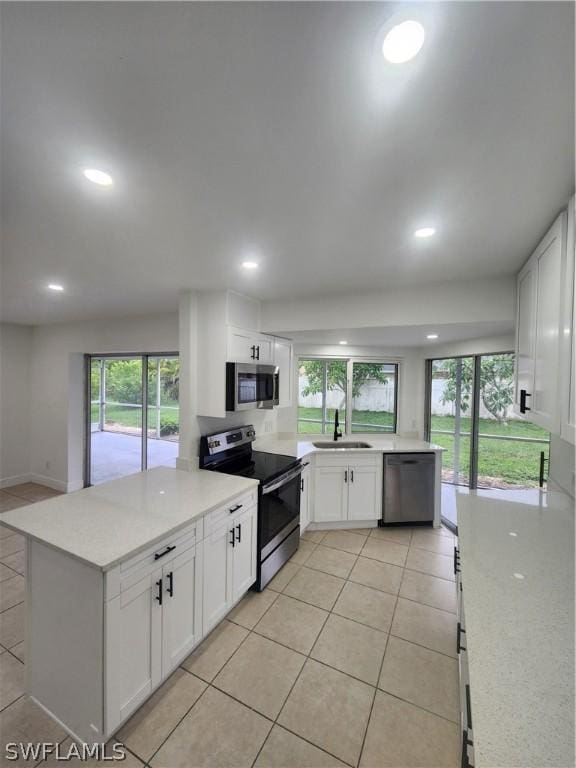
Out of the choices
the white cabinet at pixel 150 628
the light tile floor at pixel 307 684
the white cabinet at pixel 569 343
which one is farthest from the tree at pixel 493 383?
the white cabinet at pixel 150 628

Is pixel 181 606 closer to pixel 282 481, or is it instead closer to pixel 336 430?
pixel 282 481

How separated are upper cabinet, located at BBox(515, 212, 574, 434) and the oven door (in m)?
1.84

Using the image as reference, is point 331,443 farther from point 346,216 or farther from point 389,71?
point 389,71

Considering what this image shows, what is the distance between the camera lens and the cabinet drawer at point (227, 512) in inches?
77.2

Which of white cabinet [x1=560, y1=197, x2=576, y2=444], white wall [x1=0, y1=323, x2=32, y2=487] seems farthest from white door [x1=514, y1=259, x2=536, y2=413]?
white wall [x1=0, y1=323, x2=32, y2=487]

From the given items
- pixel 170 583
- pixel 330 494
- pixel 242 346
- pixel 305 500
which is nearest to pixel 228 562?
pixel 170 583

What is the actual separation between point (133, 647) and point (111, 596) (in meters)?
0.35

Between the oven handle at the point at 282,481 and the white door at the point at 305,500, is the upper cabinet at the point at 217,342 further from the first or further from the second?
the white door at the point at 305,500

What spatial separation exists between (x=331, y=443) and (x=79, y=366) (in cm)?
395

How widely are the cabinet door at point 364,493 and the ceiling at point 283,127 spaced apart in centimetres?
245

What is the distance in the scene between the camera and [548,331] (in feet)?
4.89

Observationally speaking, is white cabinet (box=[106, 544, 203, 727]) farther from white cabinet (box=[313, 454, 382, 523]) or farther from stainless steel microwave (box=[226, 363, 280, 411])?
white cabinet (box=[313, 454, 382, 523])

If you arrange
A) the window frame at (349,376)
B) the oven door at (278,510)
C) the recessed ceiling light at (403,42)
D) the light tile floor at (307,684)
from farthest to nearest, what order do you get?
the window frame at (349,376) < the oven door at (278,510) < the light tile floor at (307,684) < the recessed ceiling light at (403,42)

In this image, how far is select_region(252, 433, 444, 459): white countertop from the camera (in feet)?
11.5
